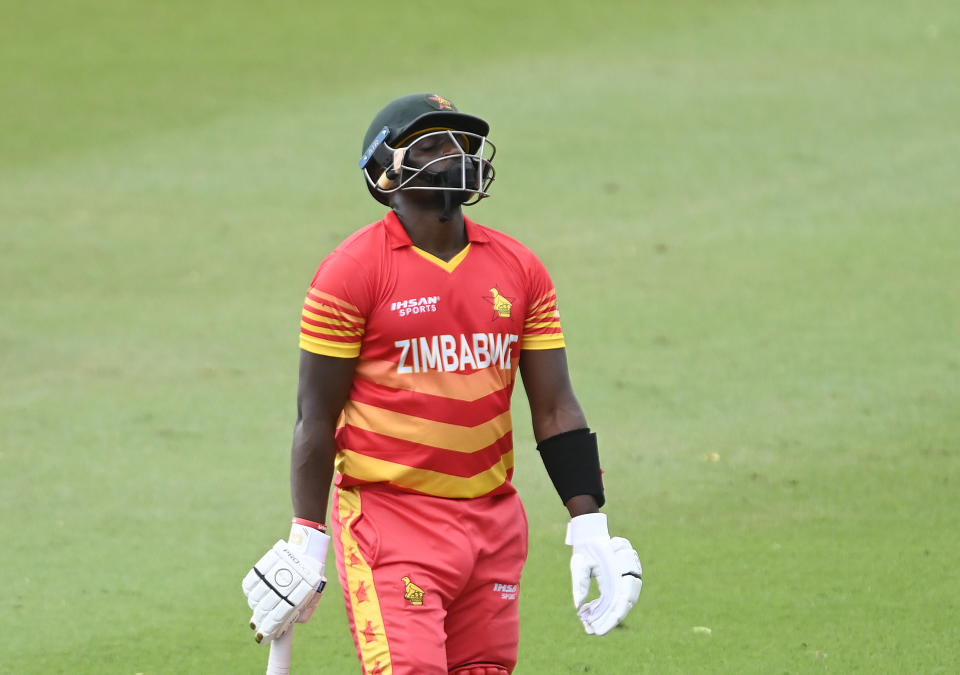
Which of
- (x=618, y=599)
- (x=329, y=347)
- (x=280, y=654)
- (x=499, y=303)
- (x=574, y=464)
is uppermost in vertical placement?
(x=499, y=303)

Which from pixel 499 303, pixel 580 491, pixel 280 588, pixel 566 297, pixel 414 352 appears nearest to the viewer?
pixel 280 588

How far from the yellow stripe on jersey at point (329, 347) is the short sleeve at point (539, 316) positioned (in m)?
0.56

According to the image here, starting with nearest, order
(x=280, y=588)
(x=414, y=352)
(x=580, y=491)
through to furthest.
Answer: (x=280, y=588)
(x=414, y=352)
(x=580, y=491)

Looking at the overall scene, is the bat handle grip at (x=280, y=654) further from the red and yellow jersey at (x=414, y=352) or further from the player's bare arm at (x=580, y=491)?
the player's bare arm at (x=580, y=491)

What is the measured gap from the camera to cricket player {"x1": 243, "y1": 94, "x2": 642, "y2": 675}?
4.12m

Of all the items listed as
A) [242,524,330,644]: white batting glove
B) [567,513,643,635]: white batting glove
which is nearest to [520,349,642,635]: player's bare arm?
[567,513,643,635]: white batting glove

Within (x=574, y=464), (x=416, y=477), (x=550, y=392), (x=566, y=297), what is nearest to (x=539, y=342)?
(x=550, y=392)

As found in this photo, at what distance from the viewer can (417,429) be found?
4.19 m

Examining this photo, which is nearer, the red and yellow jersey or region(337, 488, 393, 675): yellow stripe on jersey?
region(337, 488, 393, 675): yellow stripe on jersey

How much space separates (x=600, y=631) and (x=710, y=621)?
2.17 metres

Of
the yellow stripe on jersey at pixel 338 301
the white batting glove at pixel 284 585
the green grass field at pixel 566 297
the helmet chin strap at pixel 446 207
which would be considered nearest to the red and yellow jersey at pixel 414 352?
the yellow stripe on jersey at pixel 338 301

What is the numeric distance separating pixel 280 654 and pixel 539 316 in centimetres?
123

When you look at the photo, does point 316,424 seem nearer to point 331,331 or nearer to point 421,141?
point 331,331

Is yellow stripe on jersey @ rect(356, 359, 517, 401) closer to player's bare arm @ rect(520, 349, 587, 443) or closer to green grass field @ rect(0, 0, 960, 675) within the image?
player's bare arm @ rect(520, 349, 587, 443)
